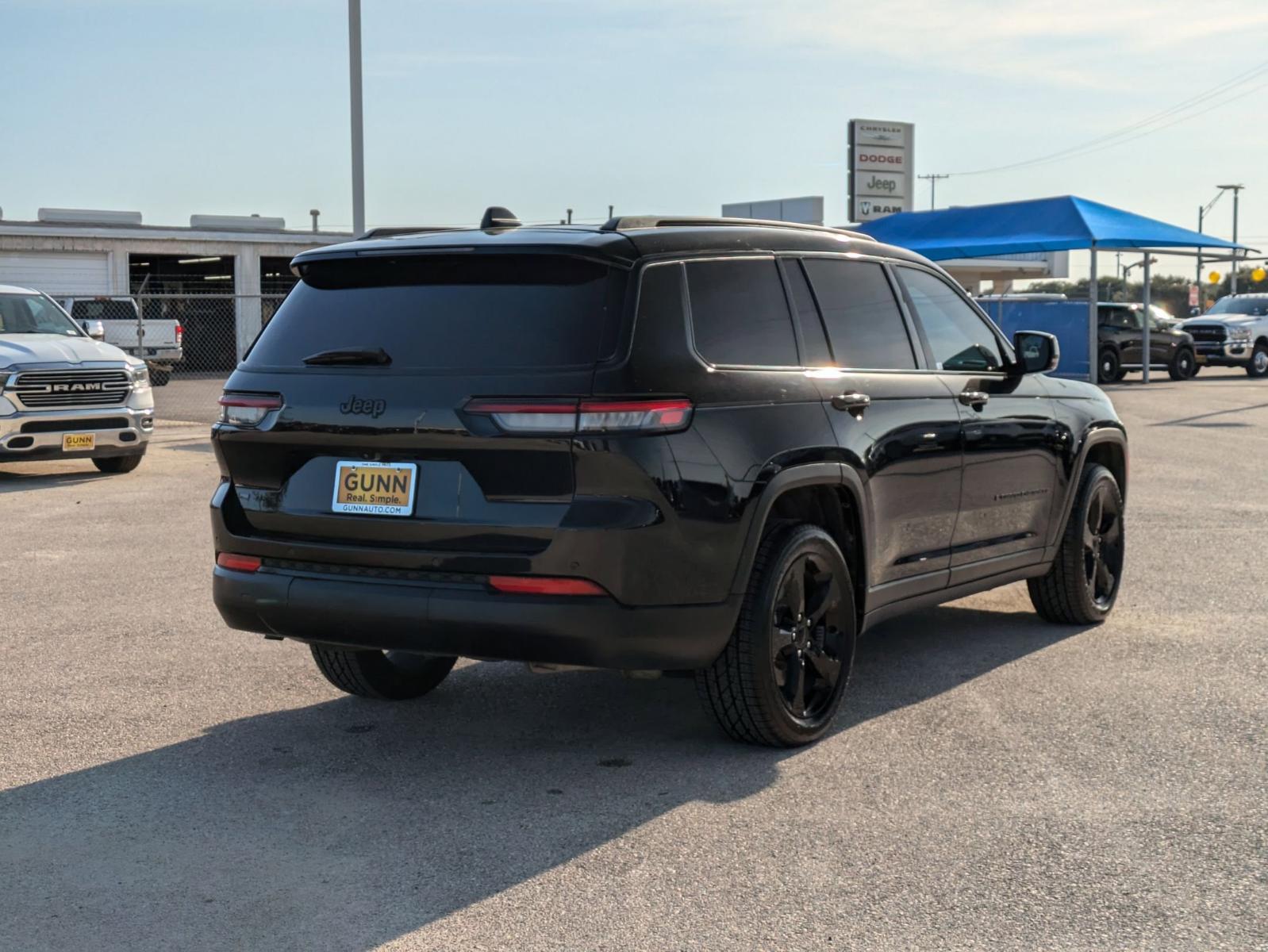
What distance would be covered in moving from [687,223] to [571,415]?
4.05 feet

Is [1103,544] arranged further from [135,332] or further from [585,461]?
[135,332]

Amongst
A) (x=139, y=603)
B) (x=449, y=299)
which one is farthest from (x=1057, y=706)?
(x=139, y=603)

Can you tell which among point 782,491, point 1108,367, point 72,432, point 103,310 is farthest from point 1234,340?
point 782,491

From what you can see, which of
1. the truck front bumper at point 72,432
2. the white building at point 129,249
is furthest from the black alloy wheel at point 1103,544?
the white building at point 129,249

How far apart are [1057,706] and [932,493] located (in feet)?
3.17

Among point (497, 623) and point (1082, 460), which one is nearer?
point (497, 623)

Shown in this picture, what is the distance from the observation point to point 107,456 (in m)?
16.0

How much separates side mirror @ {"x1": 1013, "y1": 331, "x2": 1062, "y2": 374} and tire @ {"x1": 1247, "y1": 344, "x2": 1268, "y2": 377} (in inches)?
1401

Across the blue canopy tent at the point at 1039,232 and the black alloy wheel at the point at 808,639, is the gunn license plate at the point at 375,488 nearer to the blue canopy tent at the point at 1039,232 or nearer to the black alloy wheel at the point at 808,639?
the black alloy wheel at the point at 808,639

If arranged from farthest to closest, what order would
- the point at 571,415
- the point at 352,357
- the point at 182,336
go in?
the point at 182,336
the point at 352,357
the point at 571,415

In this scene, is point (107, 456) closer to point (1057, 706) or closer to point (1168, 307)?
point (1057, 706)

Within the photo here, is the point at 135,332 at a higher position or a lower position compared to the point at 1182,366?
higher

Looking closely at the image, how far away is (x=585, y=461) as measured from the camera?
15.8 ft

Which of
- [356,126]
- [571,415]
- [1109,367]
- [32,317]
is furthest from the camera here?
[1109,367]
